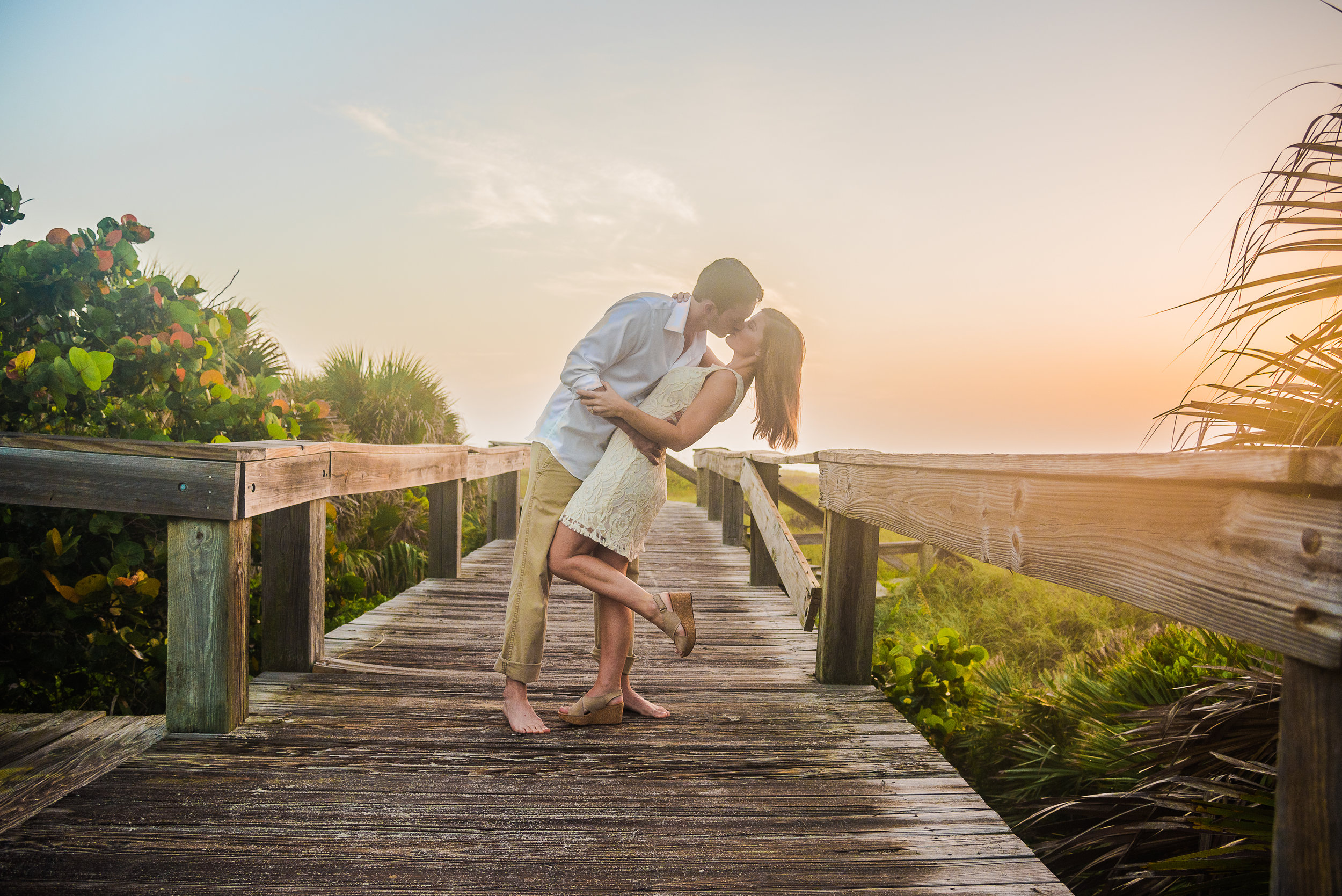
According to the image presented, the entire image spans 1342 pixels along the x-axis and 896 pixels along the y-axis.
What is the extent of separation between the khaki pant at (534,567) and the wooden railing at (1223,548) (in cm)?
123

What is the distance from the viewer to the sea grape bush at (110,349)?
4082mm

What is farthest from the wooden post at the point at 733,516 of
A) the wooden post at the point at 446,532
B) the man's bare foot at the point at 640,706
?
the man's bare foot at the point at 640,706

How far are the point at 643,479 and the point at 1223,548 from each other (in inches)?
67.4

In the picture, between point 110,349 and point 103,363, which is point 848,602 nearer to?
point 103,363

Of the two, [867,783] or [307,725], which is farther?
[307,725]

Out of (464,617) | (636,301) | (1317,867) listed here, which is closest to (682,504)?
(464,617)

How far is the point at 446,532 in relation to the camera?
5.47 m

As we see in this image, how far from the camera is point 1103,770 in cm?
303

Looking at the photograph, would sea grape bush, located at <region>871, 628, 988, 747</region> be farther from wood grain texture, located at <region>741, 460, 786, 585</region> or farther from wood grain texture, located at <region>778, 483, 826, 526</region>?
wood grain texture, located at <region>778, 483, 826, 526</region>

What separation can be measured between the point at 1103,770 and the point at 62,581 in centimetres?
469

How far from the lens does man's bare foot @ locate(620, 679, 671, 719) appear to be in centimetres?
280

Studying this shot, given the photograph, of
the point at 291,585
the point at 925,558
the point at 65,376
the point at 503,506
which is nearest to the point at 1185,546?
the point at 291,585

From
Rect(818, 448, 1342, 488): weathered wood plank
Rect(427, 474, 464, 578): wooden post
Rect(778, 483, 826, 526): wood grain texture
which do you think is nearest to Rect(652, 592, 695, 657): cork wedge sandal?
Rect(818, 448, 1342, 488): weathered wood plank

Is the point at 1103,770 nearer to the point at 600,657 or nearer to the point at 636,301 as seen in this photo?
the point at 600,657
